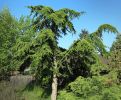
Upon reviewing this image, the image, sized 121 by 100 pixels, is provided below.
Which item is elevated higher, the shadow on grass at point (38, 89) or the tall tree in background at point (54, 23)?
the tall tree in background at point (54, 23)

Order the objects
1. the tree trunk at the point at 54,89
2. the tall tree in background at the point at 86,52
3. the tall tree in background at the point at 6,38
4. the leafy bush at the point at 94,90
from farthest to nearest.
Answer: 1. the tall tree in background at the point at 6,38
2. the tree trunk at the point at 54,89
3. the tall tree in background at the point at 86,52
4. the leafy bush at the point at 94,90

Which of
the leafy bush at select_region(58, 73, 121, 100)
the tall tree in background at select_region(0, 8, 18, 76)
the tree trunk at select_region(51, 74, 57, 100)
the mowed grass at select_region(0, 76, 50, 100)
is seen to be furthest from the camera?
the tall tree in background at select_region(0, 8, 18, 76)

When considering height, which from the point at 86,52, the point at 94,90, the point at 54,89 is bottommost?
the point at 94,90

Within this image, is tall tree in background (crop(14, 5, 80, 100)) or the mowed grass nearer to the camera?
tall tree in background (crop(14, 5, 80, 100))

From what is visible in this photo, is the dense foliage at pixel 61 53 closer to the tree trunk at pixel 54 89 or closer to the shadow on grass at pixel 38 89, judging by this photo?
the tree trunk at pixel 54 89

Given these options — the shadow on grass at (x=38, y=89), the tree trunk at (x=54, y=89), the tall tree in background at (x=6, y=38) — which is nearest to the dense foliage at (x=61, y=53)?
the tree trunk at (x=54, y=89)

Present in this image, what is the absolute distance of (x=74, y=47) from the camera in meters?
23.0

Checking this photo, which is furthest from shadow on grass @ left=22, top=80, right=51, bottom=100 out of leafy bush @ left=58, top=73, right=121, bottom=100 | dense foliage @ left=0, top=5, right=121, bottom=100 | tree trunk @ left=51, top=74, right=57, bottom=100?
leafy bush @ left=58, top=73, right=121, bottom=100

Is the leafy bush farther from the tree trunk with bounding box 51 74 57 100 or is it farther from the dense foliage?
the tree trunk with bounding box 51 74 57 100

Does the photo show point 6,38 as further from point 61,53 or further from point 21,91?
point 61,53

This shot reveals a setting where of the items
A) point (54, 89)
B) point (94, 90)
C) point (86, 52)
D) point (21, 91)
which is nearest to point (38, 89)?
point (21, 91)

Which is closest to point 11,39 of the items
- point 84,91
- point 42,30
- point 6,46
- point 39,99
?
point 6,46

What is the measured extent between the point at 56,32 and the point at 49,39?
133cm

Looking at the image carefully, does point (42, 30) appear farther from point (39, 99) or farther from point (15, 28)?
point (15, 28)
